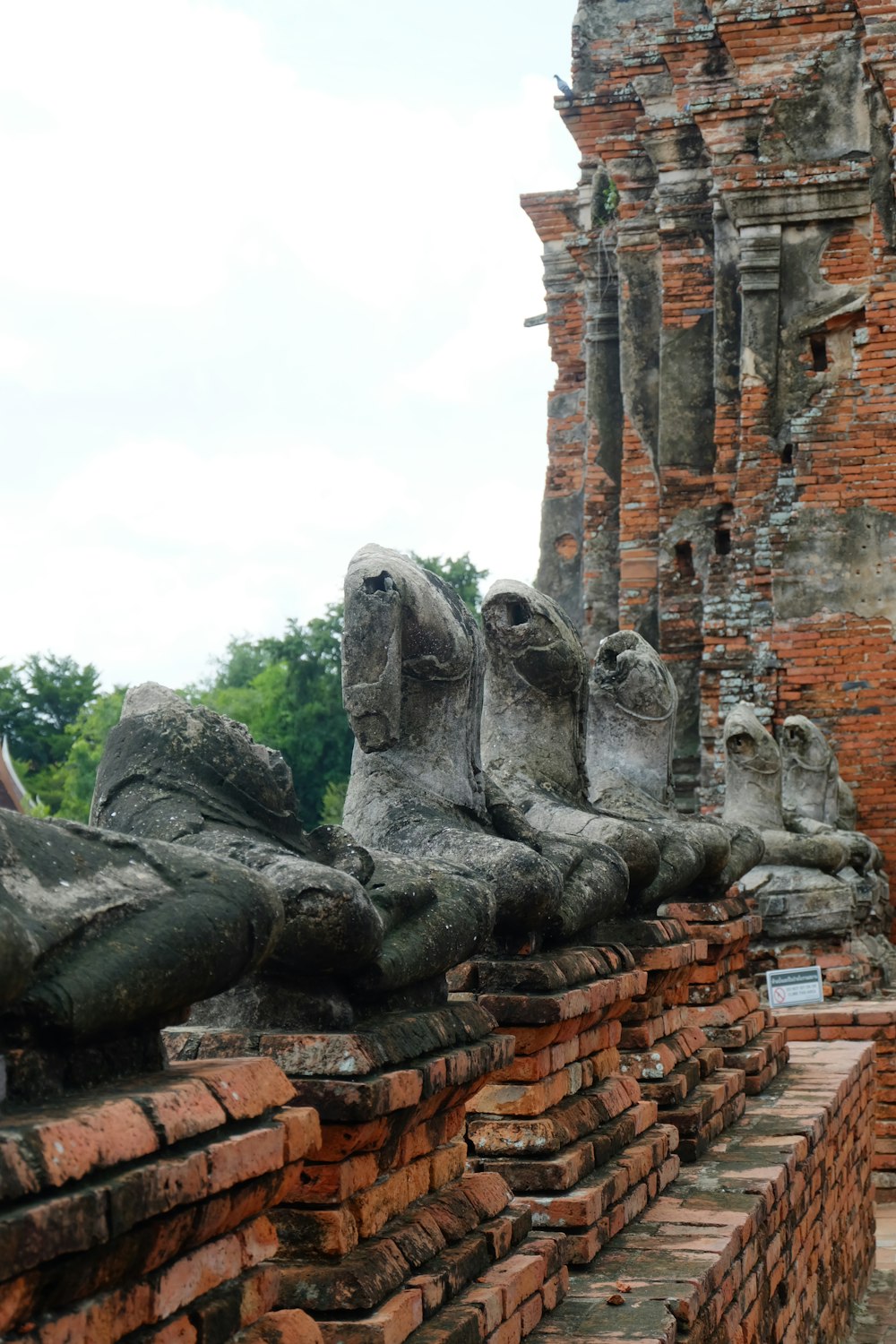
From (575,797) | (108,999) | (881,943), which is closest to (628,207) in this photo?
(881,943)

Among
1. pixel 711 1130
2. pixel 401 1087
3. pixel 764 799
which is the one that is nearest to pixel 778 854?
pixel 764 799

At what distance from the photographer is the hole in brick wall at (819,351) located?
14805mm

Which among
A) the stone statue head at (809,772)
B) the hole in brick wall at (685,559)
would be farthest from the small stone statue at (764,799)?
the hole in brick wall at (685,559)

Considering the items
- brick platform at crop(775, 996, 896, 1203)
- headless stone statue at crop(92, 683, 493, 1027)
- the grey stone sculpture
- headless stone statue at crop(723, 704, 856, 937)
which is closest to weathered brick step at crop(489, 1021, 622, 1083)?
the grey stone sculpture

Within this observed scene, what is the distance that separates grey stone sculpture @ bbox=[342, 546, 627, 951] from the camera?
13.3ft

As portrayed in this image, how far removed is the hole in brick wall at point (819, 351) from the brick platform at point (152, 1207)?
1292 centimetres

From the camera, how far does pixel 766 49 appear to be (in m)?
14.8

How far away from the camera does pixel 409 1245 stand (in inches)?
122

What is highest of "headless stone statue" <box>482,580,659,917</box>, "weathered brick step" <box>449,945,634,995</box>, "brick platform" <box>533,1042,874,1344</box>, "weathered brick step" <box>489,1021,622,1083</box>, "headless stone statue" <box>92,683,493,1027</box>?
"headless stone statue" <box>482,580,659,917</box>

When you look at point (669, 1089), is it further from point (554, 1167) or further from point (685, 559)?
point (685, 559)

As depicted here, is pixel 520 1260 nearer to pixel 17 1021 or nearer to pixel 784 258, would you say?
pixel 17 1021

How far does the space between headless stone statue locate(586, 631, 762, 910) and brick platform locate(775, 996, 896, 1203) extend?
244 centimetres

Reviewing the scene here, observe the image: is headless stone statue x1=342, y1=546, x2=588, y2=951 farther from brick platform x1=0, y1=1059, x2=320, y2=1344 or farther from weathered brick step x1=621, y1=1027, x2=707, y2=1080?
brick platform x1=0, y1=1059, x2=320, y2=1344

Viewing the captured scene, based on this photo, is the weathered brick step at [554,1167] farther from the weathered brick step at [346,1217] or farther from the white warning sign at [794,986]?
the white warning sign at [794,986]
